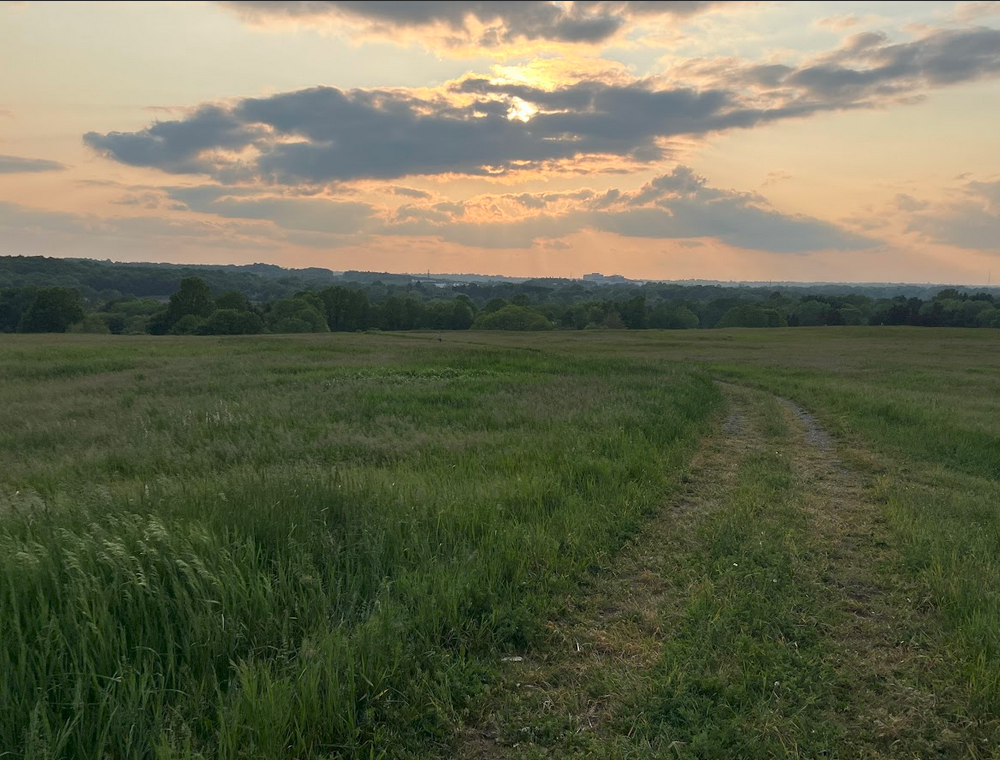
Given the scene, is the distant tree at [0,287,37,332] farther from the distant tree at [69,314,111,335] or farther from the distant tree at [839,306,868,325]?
the distant tree at [839,306,868,325]

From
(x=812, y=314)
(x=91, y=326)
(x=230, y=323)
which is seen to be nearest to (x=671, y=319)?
(x=812, y=314)

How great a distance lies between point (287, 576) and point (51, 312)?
329 feet

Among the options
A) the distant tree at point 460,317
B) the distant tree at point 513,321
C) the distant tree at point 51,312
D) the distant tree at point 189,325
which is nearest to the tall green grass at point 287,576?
the distant tree at point 189,325

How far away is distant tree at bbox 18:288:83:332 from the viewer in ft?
270

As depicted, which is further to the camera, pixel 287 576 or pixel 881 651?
pixel 287 576

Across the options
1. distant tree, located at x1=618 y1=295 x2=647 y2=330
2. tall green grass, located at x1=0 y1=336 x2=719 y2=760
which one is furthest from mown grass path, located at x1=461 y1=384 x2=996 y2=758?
distant tree, located at x1=618 y1=295 x2=647 y2=330

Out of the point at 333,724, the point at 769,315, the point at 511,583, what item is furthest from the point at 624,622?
the point at 769,315

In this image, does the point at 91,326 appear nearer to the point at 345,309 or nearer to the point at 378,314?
the point at 345,309

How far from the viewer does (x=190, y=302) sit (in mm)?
94438

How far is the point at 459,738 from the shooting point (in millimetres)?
3381

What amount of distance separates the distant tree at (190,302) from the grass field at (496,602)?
9385cm

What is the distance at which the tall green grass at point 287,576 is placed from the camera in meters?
3.17

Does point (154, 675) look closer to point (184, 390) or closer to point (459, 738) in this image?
point (459, 738)

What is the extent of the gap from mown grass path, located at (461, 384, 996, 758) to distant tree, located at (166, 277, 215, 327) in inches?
3958
